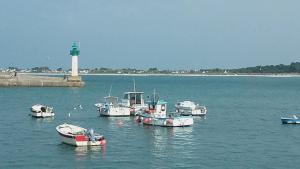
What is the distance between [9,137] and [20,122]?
12657 millimetres

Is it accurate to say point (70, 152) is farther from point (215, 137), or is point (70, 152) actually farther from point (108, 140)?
point (215, 137)

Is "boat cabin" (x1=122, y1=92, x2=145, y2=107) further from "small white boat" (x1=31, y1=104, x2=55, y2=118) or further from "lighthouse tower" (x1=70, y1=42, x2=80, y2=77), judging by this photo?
"lighthouse tower" (x1=70, y1=42, x2=80, y2=77)

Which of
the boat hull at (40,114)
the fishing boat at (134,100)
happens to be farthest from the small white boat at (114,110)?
the boat hull at (40,114)

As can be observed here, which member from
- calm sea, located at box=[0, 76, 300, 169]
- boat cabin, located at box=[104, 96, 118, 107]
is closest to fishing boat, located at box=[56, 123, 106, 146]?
calm sea, located at box=[0, 76, 300, 169]

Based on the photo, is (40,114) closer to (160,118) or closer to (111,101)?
(111,101)

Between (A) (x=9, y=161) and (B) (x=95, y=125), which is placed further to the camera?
(B) (x=95, y=125)

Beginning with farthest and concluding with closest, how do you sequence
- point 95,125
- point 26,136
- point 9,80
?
1. point 9,80
2. point 95,125
3. point 26,136

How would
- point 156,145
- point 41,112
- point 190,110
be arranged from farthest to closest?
point 190,110 < point 41,112 < point 156,145

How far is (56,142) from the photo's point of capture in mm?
43188

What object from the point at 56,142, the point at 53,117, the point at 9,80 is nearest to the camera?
the point at 56,142

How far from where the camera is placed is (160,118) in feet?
180

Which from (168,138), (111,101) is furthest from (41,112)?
(168,138)

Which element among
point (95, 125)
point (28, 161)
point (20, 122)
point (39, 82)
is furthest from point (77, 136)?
point (39, 82)

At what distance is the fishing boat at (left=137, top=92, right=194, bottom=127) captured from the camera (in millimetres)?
54469
